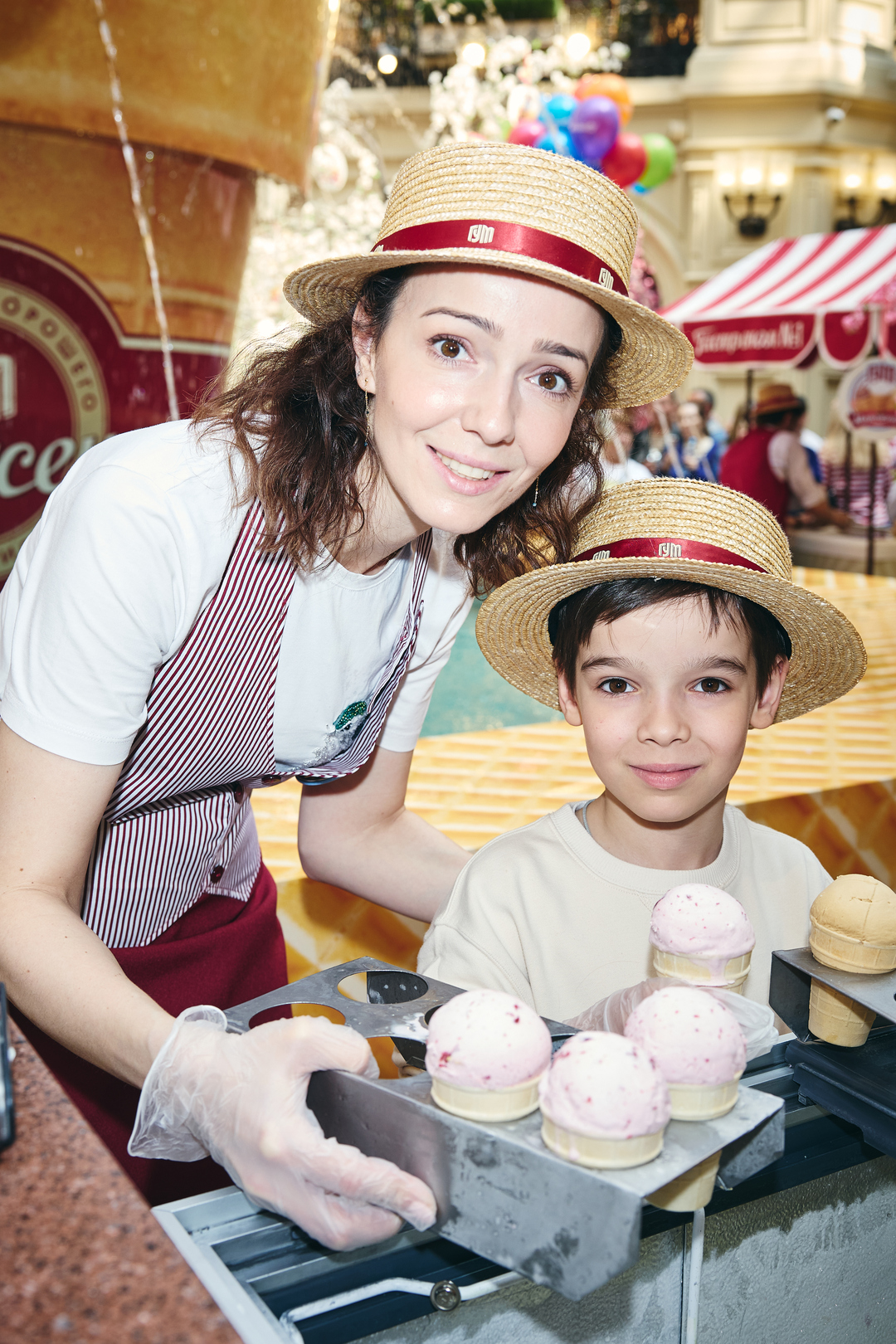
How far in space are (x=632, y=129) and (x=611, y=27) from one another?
172 centimetres

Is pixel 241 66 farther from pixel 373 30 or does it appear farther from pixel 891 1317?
pixel 373 30

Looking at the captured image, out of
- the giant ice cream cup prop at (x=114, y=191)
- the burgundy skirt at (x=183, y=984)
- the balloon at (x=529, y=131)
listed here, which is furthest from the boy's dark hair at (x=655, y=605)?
the balloon at (x=529, y=131)

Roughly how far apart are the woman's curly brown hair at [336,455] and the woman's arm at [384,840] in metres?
0.33

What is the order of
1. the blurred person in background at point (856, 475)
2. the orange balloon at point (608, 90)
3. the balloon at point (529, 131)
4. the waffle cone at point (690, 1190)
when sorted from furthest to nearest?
the blurred person in background at point (856, 475)
the orange balloon at point (608, 90)
the balloon at point (529, 131)
the waffle cone at point (690, 1190)

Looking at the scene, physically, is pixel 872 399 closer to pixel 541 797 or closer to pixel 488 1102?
pixel 541 797

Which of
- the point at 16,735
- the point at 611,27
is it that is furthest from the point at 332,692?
the point at 611,27

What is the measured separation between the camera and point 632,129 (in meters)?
16.6

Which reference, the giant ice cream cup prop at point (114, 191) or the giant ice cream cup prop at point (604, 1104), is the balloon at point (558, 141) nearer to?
the giant ice cream cup prop at point (114, 191)

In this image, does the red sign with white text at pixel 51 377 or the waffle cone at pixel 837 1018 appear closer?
the waffle cone at pixel 837 1018

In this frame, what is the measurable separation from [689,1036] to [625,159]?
27.4ft

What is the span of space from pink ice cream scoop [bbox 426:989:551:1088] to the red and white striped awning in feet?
24.9

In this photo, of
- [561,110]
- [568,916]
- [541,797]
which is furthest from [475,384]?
[561,110]

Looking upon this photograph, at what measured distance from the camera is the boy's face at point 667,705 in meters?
1.34

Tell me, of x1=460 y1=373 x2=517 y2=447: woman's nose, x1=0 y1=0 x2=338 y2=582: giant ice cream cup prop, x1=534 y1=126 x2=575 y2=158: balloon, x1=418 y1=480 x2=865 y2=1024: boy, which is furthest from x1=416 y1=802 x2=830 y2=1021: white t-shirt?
x1=534 y1=126 x2=575 y2=158: balloon
